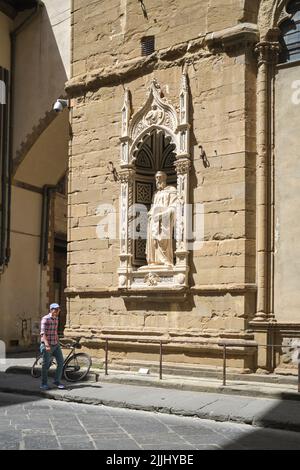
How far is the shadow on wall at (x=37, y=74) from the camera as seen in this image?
17516 millimetres

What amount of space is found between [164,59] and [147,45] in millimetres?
728

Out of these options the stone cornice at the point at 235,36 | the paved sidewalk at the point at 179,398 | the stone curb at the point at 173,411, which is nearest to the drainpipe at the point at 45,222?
the paved sidewalk at the point at 179,398

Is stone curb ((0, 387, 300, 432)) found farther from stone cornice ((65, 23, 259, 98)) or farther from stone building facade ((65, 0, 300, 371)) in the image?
stone cornice ((65, 23, 259, 98))

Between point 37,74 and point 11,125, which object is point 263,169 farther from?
point 11,125

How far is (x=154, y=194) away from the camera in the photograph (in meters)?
13.8

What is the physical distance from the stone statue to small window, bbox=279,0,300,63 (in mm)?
3376

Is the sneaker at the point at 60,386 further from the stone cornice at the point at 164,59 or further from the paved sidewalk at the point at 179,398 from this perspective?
the stone cornice at the point at 164,59

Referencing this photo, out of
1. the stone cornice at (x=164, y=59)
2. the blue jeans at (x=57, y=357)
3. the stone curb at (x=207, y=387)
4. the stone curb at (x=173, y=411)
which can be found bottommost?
the stone curb at (x=173, y=411)

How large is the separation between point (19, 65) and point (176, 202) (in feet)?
25.9

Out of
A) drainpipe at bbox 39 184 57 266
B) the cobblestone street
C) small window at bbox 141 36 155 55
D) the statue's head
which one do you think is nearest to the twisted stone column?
the statue's head

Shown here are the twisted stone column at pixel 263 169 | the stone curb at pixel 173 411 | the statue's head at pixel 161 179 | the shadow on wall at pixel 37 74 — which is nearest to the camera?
the stone curb at pixel 173 411

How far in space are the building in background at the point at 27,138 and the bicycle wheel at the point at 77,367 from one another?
6.27 meters

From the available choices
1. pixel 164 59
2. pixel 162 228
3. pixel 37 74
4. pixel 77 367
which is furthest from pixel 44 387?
pixel 37 74
